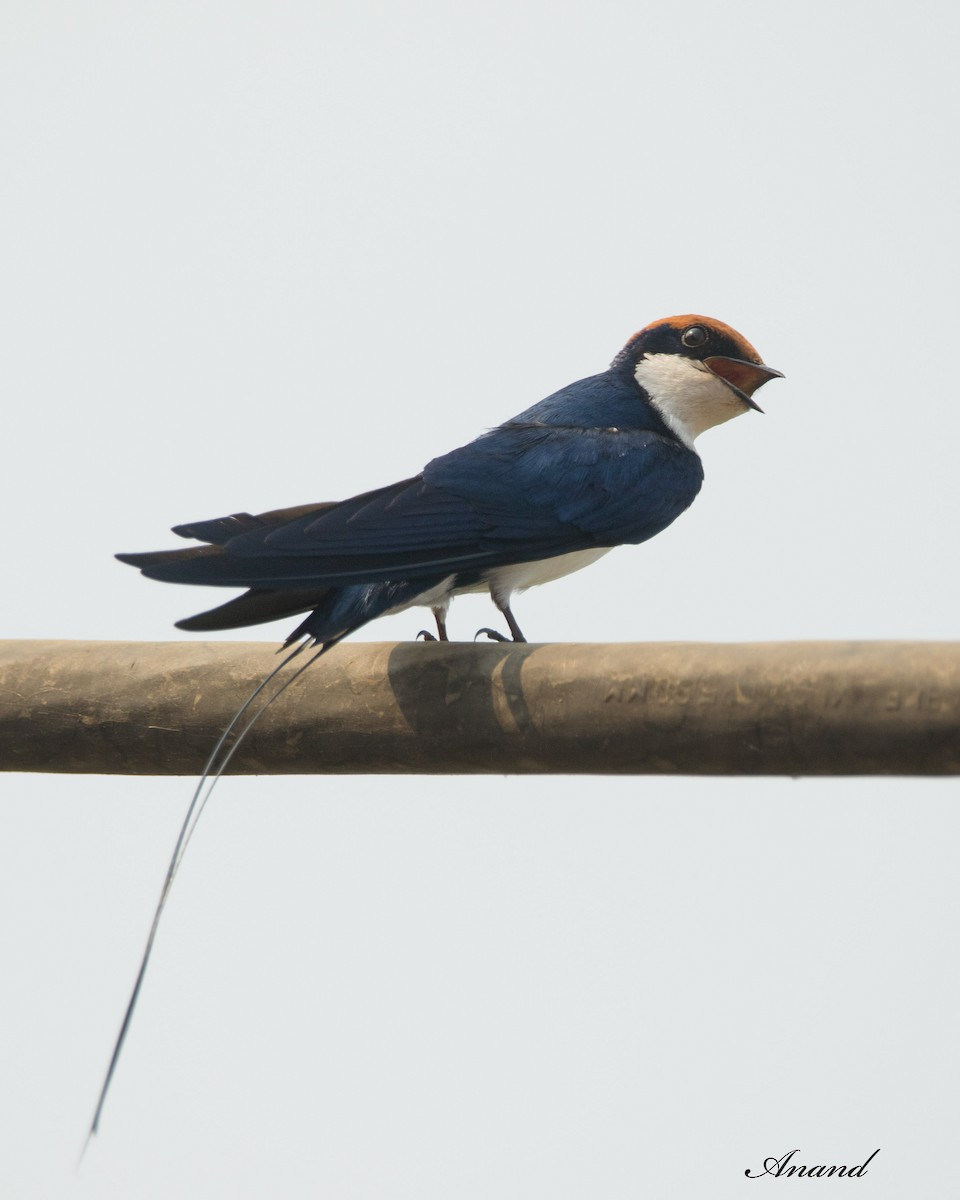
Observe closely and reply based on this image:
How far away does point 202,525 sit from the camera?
1947 millimetres

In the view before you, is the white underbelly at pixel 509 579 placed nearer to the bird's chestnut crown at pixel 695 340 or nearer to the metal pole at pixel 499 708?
the metal pole at pixel 499 708

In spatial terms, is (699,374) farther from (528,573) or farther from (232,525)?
(232,525)

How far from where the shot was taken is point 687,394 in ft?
9.30

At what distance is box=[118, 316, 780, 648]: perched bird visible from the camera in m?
1.96

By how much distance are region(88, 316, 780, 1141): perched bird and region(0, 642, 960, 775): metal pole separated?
0.06 meters

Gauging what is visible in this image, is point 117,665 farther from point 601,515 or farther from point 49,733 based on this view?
point 601,515

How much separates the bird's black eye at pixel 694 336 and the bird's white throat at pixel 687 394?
0.03 m

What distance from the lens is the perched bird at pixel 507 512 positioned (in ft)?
6.44

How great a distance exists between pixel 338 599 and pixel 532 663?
1.37 ft

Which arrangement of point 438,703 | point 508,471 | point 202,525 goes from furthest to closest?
1. point 508,471
2. point 202,525
3. point 438,703

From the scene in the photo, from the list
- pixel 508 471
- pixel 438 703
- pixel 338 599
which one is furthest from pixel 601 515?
pixel 438 703

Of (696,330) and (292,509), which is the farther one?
(696,330)

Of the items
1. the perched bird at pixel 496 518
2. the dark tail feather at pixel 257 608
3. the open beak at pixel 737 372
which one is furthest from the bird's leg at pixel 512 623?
the open beak at pixel 737 372

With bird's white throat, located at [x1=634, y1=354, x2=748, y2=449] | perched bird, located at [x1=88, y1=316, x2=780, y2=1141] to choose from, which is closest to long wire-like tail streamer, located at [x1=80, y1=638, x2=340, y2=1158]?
perched bird, located at [x1=88, y1=316, x2=780, y2=1141]
